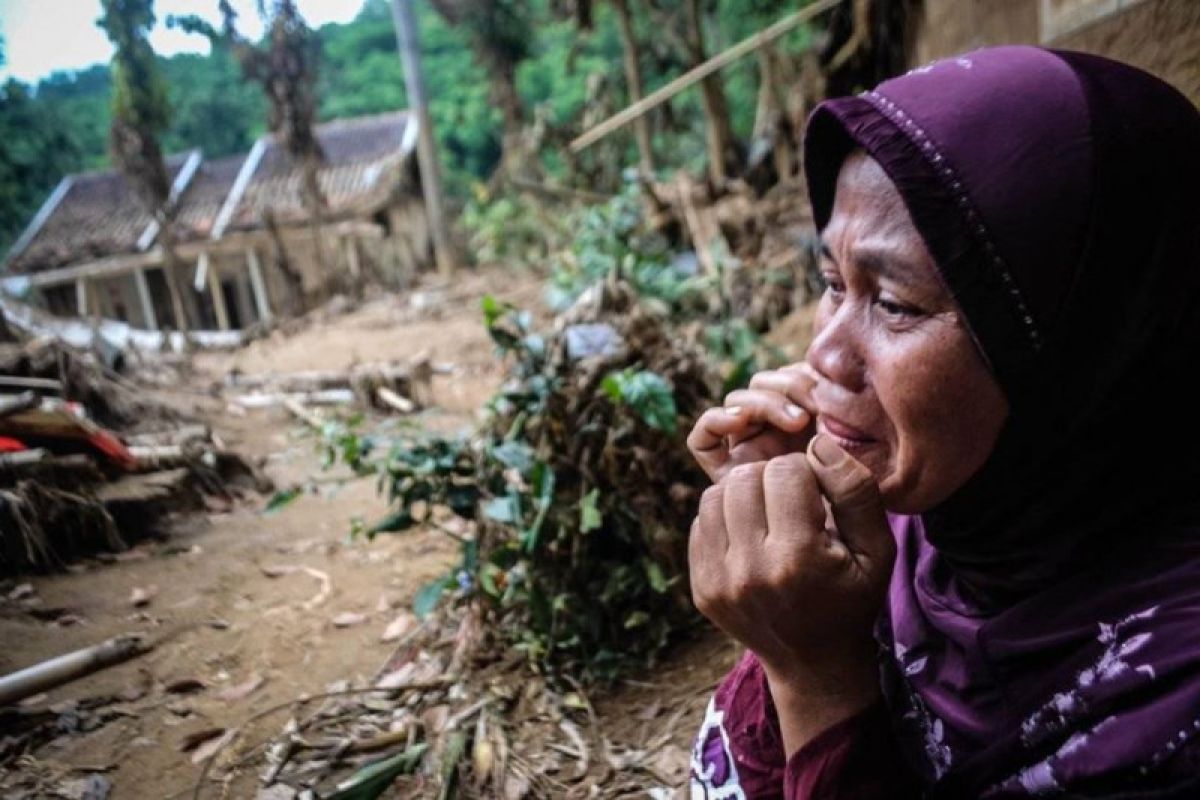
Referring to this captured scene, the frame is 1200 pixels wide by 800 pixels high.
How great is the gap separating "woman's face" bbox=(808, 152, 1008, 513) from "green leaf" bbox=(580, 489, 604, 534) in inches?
54.2

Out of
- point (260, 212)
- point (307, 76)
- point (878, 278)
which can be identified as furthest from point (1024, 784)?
point (260, 212)

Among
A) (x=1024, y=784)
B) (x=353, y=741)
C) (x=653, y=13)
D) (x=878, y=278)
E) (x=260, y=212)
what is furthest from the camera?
(x=260, y=212)

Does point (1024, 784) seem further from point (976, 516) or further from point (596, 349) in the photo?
point (596, 349)

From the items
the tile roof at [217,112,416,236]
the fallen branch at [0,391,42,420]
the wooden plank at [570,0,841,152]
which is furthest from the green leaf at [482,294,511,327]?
the tile roof at [217,112,416,236]

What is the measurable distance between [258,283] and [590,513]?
755 inches

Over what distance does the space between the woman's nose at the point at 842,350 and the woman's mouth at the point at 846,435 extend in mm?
64

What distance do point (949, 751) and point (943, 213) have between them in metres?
0.84

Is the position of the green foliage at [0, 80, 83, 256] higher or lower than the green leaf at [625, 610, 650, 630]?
higher

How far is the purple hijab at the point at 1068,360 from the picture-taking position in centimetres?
91

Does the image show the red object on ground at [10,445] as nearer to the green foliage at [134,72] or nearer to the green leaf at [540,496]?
the green foliage at [134,72]

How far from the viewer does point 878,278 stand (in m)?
1.07

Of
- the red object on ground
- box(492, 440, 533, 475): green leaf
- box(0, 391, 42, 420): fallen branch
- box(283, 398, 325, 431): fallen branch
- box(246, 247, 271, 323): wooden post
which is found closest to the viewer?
box(492, 440, 533, 475): green leaf

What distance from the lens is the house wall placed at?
1.81 metres

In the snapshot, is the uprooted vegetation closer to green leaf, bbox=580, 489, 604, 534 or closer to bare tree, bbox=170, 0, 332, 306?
green leaf, bbox=580, 489, 604, 534
